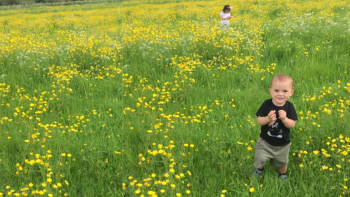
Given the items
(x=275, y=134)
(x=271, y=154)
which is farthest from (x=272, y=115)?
(x=271, y=154)

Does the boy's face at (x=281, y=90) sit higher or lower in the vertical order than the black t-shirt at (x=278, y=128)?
higher

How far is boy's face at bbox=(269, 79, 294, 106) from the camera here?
2.78m

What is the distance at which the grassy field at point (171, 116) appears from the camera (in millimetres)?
2957

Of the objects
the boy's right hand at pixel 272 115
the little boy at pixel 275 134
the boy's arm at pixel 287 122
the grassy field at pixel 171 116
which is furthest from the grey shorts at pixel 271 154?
the boy's right hand at pixel 272 115

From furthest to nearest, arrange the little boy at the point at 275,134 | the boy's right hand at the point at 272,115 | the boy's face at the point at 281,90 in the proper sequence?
the little boy at the point at 275,134 < the boy's face at the point at 281,90 < the boy's right hand at the point at 272,115

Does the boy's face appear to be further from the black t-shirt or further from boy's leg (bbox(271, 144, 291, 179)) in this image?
boy's leg (bbox(271, 144, 291, 179))

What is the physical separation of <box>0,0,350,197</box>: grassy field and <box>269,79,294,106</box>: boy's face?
2.17 ft

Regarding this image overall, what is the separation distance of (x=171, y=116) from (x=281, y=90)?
179 cm

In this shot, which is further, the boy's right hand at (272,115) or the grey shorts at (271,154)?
the grey shorts at (271,154)

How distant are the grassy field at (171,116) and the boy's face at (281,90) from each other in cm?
66

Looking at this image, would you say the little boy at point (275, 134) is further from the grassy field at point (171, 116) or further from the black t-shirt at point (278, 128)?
the grassy field at point (171, 116)

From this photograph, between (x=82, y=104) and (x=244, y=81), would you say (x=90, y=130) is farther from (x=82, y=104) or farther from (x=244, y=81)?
(x=244, y=81)

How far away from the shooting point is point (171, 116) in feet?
13.8

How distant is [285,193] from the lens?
9.16 feet
